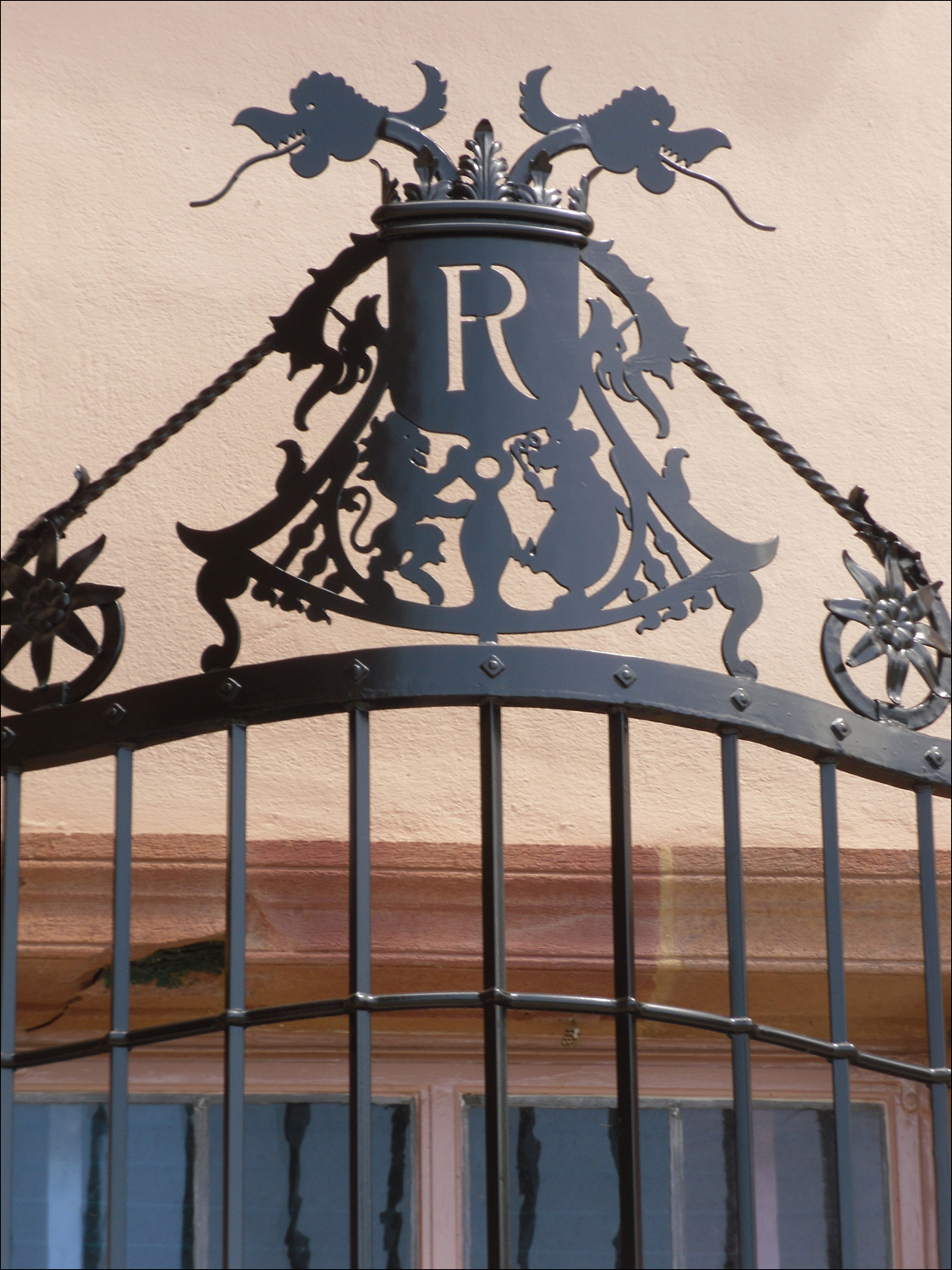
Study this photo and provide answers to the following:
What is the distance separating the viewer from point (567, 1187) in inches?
110

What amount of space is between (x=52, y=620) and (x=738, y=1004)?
38.8 inches

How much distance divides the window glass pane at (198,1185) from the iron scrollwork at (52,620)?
800 millimetres

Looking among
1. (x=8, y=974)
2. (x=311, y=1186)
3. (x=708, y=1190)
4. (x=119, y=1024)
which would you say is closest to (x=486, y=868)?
(x=119, y=1024)

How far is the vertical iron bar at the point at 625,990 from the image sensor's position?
6.73 ft

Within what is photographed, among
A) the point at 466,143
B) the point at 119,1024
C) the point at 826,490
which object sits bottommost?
the point at 119,1024

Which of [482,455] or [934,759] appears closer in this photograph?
[482,455]

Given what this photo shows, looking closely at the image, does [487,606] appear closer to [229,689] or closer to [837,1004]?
[229,689]

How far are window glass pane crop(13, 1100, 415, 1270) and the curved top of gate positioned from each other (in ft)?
2.66

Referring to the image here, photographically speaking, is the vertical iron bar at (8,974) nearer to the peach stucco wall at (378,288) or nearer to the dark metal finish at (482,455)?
the dark metal finish at (482,455)

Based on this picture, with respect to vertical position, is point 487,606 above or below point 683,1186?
above

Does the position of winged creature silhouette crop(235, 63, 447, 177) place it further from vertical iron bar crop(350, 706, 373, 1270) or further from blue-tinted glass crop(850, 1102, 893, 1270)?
blue-tinted glass crop(850, 1102, 893, 1270)

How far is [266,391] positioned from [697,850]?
1019 millimetres

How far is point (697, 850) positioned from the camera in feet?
9.13

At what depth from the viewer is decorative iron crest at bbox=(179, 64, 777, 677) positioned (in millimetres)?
2197
